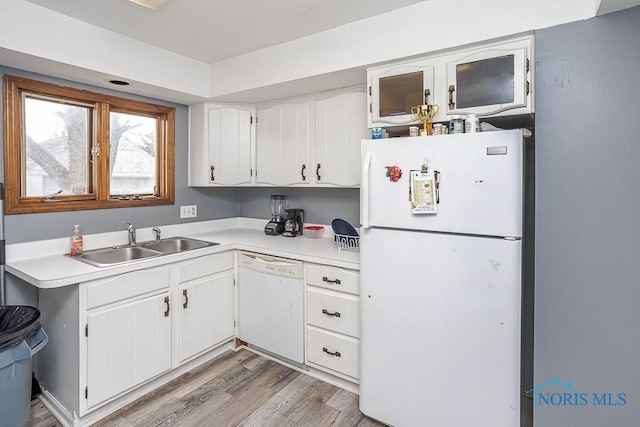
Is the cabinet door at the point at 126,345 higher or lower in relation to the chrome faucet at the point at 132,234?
lower

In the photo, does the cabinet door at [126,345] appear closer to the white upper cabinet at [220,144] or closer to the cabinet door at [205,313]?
the cabinet door at [205,313]

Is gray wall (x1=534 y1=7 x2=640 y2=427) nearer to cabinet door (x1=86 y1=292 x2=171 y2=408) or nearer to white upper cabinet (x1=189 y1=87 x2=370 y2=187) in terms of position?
white upper cabinet (x1=189 y1=87 x2=370 y2=187)

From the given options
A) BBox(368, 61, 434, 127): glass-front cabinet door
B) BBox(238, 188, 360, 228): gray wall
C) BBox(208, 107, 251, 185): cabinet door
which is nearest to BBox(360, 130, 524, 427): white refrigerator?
BBox(368, 61, 434, 127): glass-front cabinet door

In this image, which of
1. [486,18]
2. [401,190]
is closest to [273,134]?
[401,190]

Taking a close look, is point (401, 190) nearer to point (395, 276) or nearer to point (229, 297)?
point (395, 276)

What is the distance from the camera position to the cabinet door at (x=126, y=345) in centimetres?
186

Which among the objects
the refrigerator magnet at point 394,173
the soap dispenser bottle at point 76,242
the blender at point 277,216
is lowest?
the soap dispenser bottle at point 76,242

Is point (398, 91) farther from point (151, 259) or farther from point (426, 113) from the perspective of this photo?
point (151, 259)

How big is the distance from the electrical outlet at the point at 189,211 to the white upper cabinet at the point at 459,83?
1867 millimetres

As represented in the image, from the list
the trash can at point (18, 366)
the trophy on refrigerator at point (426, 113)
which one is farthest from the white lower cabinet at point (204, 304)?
the trophy on refrigerator at point (426, 113)

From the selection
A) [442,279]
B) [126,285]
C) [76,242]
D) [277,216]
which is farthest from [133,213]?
[442,279]

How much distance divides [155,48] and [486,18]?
81.8 inches

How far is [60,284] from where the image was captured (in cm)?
170

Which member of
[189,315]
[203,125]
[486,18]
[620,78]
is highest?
[486,18]
